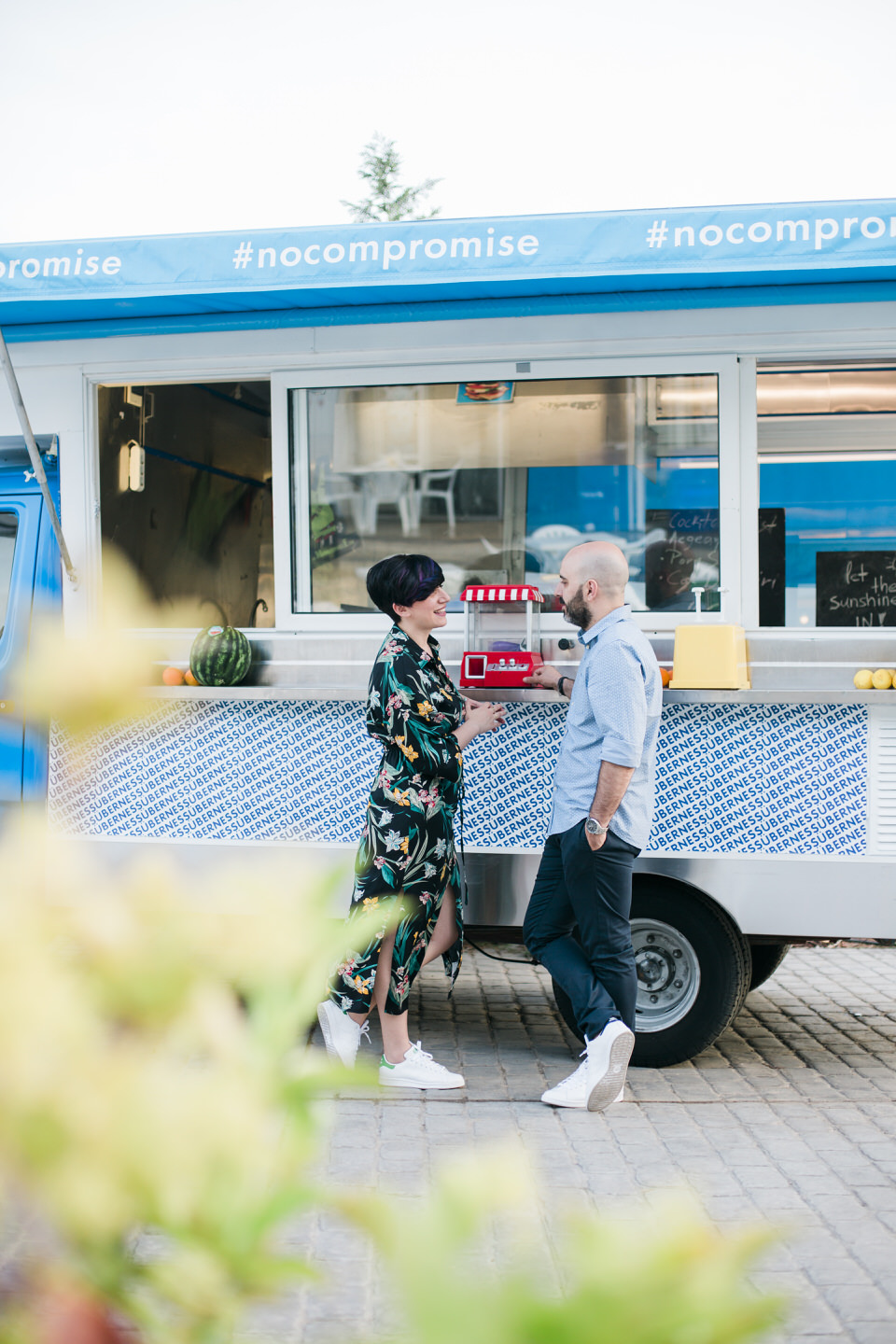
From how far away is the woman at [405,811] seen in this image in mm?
3846

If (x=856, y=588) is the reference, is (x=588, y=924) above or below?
below

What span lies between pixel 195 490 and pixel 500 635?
5.82ft

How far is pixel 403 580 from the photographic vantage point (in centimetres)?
390

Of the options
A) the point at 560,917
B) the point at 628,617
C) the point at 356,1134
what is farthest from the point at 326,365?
the point at 356,1134

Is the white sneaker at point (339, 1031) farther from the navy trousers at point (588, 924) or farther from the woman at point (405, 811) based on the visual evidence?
the navy trousers at point (588, 924)

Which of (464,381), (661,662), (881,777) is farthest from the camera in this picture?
(464,381)

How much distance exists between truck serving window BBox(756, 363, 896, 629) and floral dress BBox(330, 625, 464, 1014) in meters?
1.32

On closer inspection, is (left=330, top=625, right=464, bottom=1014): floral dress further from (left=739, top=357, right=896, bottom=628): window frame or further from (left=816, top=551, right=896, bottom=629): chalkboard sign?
(left=816, top=551, right=896, bottom=629): chalkboard sign

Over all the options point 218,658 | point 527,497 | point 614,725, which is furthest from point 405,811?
point 527,497

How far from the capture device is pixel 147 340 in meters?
4.55

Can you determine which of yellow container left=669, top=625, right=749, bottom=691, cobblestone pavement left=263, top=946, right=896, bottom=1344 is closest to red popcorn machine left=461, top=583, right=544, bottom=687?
yellow container left=669, top=625, right=749, bottom=691

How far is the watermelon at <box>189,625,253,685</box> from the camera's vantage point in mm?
4355

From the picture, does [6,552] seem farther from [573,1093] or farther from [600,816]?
[573,1093]

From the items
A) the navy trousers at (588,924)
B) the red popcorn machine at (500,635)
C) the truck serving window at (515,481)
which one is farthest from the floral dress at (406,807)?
the truck serving window at (515,481)
